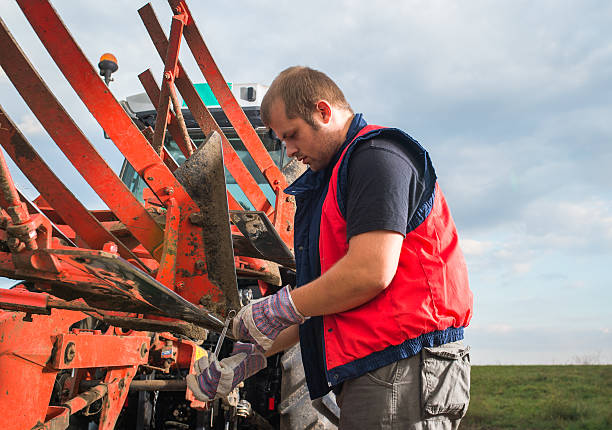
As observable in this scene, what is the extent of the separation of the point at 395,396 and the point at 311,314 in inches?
11.7

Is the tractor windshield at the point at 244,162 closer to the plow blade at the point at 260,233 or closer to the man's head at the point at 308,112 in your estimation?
the plow blade at the point at 260,233

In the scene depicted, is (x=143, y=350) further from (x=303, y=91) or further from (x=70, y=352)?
(x=303, y=91)

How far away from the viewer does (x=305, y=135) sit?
1640 mm

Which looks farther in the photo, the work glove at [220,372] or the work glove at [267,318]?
the work glove at [220,372]

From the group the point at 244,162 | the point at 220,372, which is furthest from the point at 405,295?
the point at 244,162

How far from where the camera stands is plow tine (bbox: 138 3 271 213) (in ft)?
12.7

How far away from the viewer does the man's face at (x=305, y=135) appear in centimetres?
163

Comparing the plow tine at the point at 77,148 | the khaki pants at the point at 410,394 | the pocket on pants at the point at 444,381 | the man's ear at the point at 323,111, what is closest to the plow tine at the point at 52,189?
the plow tine at the point at 77,148

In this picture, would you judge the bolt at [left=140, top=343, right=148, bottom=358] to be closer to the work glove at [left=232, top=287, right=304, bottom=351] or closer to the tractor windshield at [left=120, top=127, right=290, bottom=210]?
the work glove at [left=232, top=287, right=304, bottom=351]

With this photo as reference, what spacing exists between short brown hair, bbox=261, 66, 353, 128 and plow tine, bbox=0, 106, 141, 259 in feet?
4.36

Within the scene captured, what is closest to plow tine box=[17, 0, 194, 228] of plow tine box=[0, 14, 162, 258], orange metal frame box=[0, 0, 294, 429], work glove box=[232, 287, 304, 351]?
orange metal frame box=[0, 0, 294, 429]

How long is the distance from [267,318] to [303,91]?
643mm

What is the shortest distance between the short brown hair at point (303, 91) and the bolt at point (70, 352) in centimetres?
134

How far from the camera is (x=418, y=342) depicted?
57.2 inches
